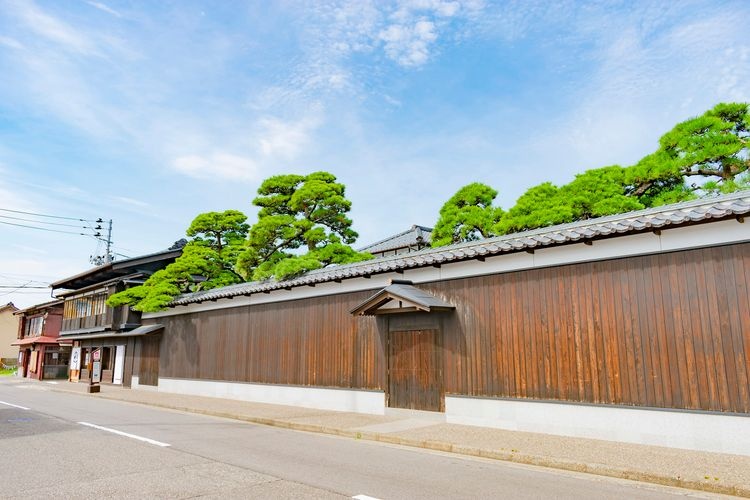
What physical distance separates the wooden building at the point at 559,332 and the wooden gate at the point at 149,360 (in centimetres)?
1166

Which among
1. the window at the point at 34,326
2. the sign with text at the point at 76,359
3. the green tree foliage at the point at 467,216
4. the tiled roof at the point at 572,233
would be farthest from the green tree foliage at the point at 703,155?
the window at the point at 34,326

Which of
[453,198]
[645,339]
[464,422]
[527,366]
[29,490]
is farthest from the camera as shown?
[453,198]

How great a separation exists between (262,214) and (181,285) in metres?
6.43

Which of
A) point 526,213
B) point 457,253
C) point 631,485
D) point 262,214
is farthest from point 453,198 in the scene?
point 631,485

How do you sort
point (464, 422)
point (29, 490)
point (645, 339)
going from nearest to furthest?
point (29, 490)
point (645, 339)
point (464, 422)

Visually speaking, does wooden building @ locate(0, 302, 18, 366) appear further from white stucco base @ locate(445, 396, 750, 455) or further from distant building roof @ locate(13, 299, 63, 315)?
white stucco base @ locate(445, 396, 750, 455)

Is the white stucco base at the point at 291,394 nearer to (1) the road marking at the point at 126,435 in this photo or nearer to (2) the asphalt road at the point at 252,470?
(2) the asphalt road at the point at 252,470

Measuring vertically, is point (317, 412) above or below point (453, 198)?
below

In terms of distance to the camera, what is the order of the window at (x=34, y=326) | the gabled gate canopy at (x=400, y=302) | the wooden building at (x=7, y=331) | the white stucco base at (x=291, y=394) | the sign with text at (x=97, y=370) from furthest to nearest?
the wooden building at (x=7, y=331) → the window at (x=34, y=326) → the sign with text at (x=97, y=370) → the white stucco base at (x=291, y=394) → the gabled gate canopy at (x=400, y=302)

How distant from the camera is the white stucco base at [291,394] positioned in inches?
561

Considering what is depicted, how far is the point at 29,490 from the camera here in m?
6.10

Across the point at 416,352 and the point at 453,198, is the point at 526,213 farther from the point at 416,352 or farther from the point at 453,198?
the point at 416,352

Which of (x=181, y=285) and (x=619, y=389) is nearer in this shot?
(x=619, y=389)

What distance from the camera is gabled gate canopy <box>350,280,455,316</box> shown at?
12.4m
